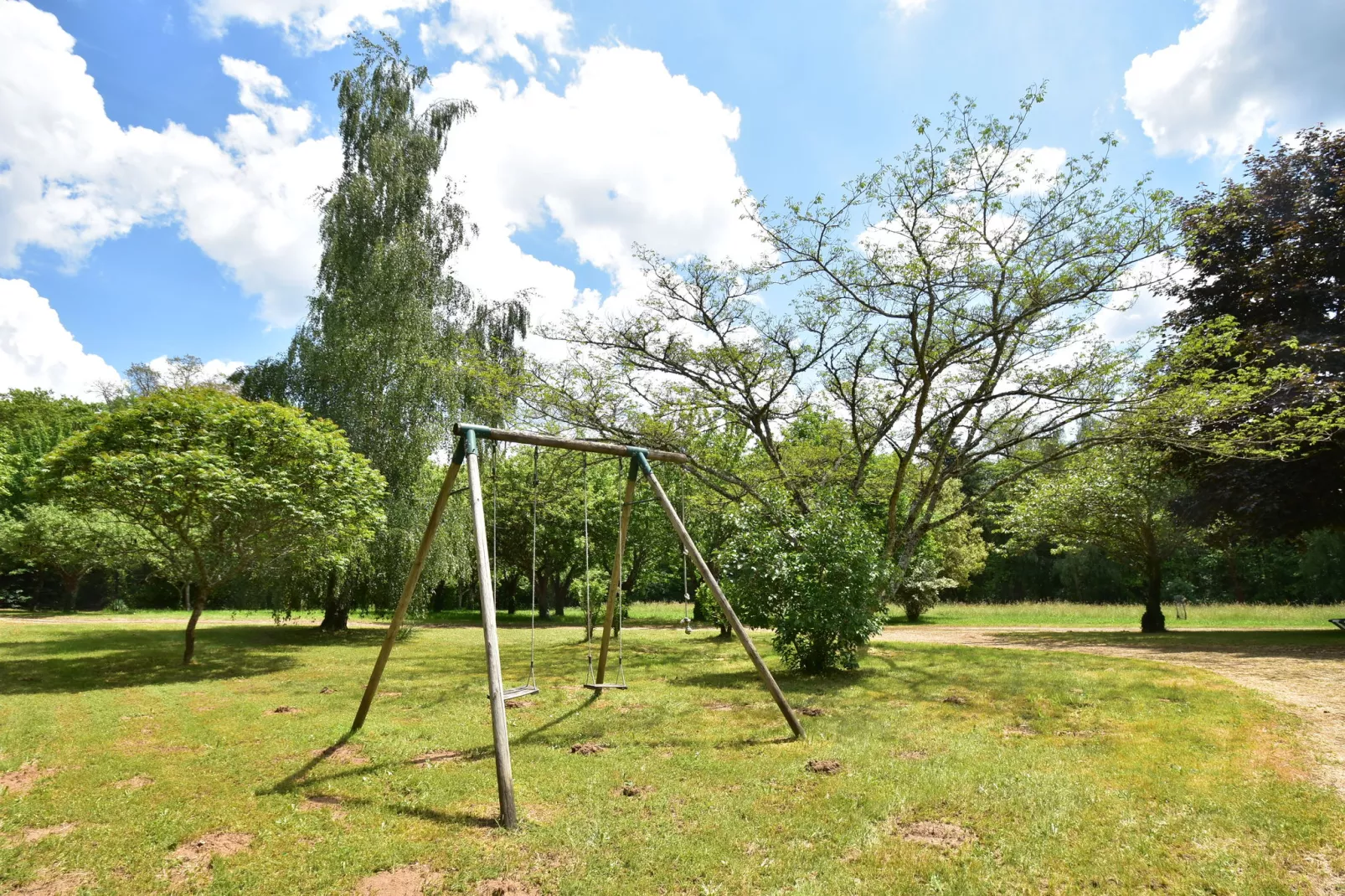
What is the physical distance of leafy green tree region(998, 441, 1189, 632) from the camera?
1925 centimetres

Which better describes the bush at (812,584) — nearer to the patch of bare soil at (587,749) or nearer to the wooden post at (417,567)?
the patch of bare soil at (587,749)

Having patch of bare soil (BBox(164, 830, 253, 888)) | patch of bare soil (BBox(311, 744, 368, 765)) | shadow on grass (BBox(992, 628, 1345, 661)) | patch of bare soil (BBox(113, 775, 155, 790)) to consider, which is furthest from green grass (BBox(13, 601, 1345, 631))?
patch of bare soil (BBox(164, 830, 253, 888))

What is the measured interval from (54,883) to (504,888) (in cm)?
247

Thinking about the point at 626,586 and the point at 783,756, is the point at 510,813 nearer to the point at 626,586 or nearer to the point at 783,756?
the point at 783,756

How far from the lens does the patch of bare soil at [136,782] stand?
5.57 meters

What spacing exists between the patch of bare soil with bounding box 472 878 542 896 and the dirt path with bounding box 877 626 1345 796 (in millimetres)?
5864

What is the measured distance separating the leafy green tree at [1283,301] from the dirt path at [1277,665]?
3123 millimetres

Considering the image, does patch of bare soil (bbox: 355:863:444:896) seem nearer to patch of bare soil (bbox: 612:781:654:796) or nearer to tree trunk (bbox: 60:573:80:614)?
patch of bare soil (bbox: 612:781:654:796)

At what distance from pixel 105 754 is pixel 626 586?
2200cm

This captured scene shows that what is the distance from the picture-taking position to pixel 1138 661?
12945mm

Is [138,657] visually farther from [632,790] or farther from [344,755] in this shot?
[632,790]

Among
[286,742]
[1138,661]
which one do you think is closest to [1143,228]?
[1138,661]

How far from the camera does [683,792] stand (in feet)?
18.1

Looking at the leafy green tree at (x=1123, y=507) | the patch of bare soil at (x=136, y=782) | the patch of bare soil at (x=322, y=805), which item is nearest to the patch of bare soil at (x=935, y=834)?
the patch of bare soil at (x=322, y=805)
